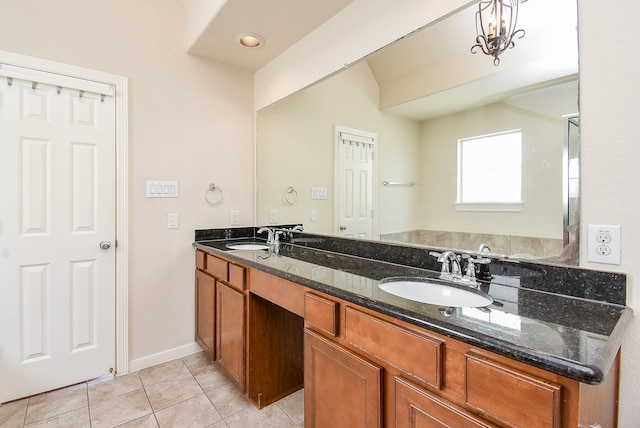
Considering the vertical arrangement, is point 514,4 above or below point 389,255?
above

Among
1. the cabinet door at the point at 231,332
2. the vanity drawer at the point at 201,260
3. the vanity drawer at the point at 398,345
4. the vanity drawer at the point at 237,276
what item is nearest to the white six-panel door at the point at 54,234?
the vanity drawer at the point at 201,260

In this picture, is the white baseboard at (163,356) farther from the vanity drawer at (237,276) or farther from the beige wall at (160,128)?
the vanity drawer at (237,276)

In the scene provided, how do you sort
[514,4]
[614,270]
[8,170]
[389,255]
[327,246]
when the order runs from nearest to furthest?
1. [614,270]
2. [514,4]
3. [389,255]
4. [8,170]
5. [327,246]

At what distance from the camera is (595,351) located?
2.15 ft

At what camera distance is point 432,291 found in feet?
4.12

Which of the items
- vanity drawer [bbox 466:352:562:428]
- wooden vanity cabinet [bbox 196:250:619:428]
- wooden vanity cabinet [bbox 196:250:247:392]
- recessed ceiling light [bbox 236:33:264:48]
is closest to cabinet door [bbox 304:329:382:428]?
wooden vanity cabinet [bbox 196:250:619:428]

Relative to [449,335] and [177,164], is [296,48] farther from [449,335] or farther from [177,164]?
[449,335]

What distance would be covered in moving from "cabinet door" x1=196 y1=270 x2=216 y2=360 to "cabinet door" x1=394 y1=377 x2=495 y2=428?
58.5 inches

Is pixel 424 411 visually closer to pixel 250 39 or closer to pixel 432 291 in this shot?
pixel 432 291

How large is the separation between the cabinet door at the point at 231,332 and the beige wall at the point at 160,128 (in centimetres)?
55

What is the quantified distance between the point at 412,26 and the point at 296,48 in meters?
1.02

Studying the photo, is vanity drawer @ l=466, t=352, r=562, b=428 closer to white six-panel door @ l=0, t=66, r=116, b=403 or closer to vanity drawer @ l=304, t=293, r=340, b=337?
vanity drawer @ l=304, t=293, r=340, b=337

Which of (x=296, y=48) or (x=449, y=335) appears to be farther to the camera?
(x=296, y=48)

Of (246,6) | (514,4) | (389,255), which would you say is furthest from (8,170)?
(514,4)
